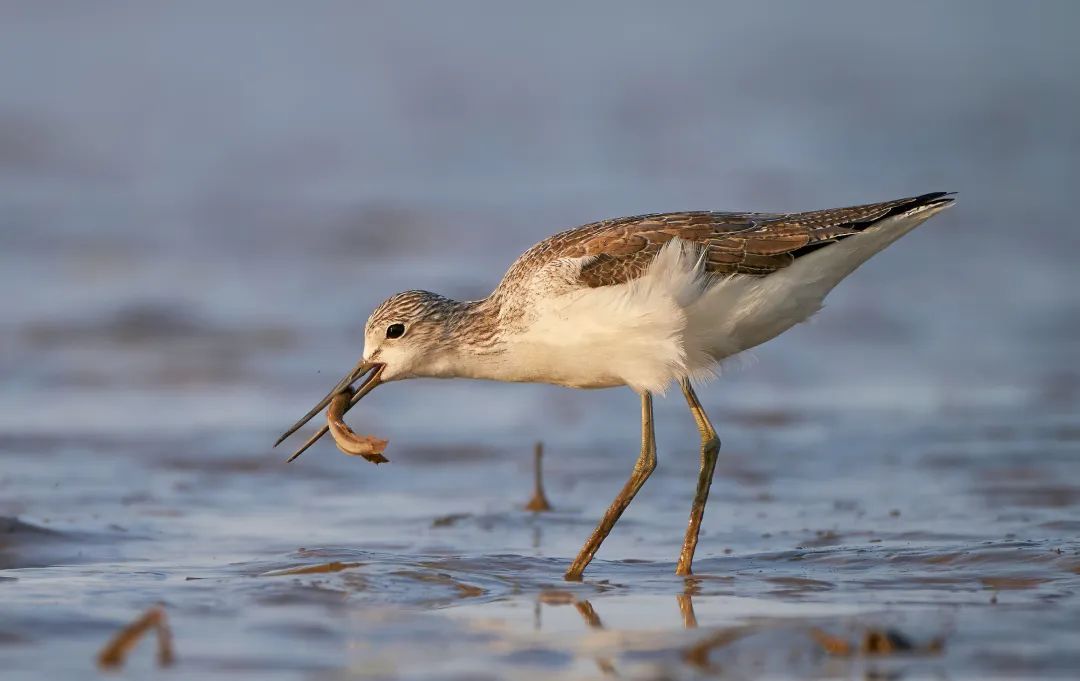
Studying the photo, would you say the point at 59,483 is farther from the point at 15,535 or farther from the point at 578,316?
the point at 578,316

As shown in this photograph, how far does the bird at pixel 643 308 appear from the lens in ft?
25.2

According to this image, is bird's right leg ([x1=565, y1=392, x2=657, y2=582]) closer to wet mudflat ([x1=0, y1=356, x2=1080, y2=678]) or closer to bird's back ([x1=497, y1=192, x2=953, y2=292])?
wet mudflat ([x1=0, y1=356, x2=1080, y2=678])

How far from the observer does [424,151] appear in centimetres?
2264

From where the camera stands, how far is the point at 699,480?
26.5 feet

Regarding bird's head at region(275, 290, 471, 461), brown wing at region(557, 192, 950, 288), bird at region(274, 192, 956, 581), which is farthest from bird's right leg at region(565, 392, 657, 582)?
bird's head at region(275, 290, 471, 461)

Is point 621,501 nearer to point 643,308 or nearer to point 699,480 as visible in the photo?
point 699,480

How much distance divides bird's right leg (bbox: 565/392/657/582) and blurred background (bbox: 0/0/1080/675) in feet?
0.49

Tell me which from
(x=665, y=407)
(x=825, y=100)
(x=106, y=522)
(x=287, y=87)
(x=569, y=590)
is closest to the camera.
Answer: (x=569, y=590)

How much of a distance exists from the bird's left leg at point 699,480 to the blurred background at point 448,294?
1.00 ft

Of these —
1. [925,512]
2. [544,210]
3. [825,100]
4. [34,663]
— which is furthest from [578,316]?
[825,100]

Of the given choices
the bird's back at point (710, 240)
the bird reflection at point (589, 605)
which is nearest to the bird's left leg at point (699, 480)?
the bird reflection at point (589, 605)

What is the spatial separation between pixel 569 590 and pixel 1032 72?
66.7ft

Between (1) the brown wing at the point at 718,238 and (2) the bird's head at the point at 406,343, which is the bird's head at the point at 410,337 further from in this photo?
(1) the brown wing at the point at 718,238

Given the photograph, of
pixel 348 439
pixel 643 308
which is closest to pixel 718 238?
pixel 643 308
